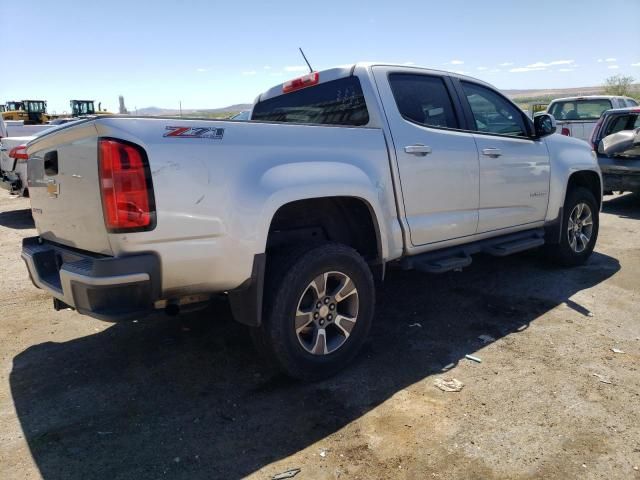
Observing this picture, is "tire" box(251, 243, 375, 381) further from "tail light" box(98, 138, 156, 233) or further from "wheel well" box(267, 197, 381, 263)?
"tail light" box(98, 138, 156, 233)

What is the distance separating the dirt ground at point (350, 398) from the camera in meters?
2.54

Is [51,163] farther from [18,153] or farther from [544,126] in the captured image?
[18,153]

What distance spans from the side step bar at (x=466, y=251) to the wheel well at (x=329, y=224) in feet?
1.30

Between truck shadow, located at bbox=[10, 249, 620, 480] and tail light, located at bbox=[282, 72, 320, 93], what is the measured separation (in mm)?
2044

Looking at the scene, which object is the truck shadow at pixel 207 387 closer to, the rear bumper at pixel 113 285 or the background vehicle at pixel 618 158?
the rear bumper at pixel 113 285

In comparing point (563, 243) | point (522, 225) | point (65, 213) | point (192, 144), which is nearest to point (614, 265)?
point (563, 243)

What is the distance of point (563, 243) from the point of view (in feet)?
18.2

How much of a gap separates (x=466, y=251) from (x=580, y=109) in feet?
31.9

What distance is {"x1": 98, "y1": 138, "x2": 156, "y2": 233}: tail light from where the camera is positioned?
2.52m

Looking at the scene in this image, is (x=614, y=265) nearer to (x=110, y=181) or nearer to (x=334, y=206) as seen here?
(x=334, y=206)

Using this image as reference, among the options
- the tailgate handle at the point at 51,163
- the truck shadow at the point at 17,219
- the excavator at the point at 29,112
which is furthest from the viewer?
the excavator at the point at 29,112

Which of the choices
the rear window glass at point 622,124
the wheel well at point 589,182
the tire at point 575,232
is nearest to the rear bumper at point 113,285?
the tire at point 575,232

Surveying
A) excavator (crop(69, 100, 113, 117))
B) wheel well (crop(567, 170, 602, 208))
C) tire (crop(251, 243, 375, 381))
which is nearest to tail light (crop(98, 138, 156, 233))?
tire (crop(251, 243, 375, 381))

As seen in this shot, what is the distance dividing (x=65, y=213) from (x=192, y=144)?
3.25ft
